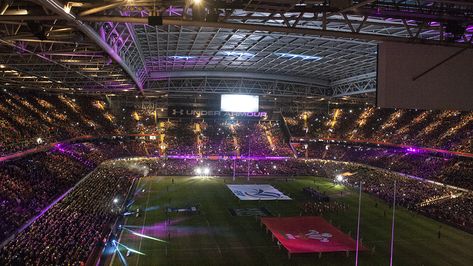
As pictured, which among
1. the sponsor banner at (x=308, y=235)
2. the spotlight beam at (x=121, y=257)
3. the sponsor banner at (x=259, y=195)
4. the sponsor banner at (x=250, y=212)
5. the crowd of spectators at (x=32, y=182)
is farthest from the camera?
the sponsor banner at (x=259, y=195)

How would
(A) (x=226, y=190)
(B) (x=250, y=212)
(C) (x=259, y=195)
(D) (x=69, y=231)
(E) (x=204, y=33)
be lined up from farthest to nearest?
1. (A) (x=226, y=190)
2. (C) (x=259, y=195)
3. (B) (x=250, y=212)
4. (E) (x=204, y=33)
5. (D) (x=69, y=231)

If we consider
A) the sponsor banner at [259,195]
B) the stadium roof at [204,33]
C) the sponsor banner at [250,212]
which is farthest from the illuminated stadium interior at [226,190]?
the sponsor banner at [259,195]

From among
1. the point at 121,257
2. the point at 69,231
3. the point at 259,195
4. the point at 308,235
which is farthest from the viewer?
the point at 259,195

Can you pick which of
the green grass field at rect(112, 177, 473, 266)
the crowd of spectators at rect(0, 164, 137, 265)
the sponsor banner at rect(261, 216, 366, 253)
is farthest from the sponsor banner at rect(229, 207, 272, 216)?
the crowd of spectators at rect(0, 164, 137, 265)

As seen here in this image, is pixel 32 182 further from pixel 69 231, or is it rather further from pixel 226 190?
pixel 226 190

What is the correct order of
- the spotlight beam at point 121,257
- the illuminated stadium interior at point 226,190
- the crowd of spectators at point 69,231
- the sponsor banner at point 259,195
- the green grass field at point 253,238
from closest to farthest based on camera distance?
1. the illuminated stadium interior at point 226,190
2. the crowd of spectators at point 69,231
3. the spotlight beam at point 121,257
4. the green grass field at point 253,238
5. the sponsor banner at point 259,195

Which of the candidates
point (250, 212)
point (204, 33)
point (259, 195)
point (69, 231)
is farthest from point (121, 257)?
point (259, 195)

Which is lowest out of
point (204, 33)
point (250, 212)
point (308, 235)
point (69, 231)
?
point (250, 212)

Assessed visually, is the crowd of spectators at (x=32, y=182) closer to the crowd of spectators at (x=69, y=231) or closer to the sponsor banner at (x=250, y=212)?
the crowd of spectators at (x=69, y=231)
